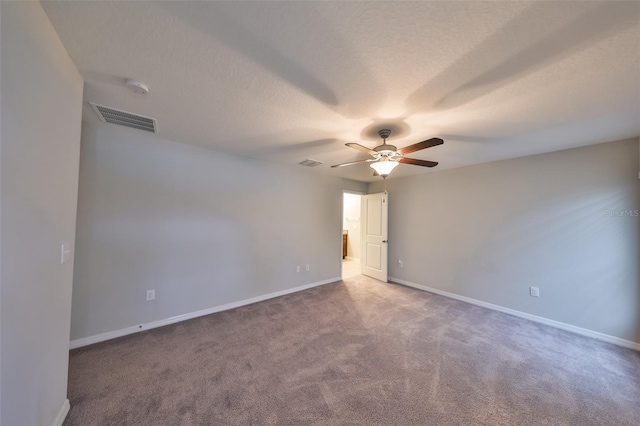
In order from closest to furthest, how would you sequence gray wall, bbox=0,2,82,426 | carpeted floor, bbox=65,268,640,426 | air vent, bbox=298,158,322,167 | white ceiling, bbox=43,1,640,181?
gray wall, bbox=0,2,82,426, white ceiling, bbox=43,1,640,181, carpeted floor, bbox=65,268,640,426, air vent, bbox=298,158,322,167

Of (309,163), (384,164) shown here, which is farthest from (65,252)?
(309,163)

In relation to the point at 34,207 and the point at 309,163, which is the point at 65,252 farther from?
the point at 309,163

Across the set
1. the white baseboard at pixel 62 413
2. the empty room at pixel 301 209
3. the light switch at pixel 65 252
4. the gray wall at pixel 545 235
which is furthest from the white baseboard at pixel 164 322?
the gray wall at pixel 545 235

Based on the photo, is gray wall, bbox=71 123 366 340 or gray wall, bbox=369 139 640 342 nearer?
gray wall, bbox=71 123 366 340

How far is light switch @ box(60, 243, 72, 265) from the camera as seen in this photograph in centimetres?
137

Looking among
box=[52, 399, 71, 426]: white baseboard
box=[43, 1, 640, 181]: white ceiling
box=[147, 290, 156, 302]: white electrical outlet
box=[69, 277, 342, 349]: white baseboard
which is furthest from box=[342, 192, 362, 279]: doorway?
box=[52, 399, 71, 426]: white baseboard

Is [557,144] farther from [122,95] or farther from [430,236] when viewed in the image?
[122,95]

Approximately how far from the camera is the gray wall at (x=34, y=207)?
2.94 ft

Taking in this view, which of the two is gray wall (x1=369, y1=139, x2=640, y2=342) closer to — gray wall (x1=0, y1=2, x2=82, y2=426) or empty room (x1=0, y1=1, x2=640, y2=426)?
empty room (x1=0, y1=1, x2=640, y2=426)

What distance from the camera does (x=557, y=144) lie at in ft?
8.82

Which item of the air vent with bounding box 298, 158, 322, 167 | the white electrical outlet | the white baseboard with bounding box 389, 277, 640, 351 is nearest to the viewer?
the white baseboard with bounding box 389, 277, 640, 351

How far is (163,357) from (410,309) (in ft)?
10.2

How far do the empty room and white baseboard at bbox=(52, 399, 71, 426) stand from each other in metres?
0.02

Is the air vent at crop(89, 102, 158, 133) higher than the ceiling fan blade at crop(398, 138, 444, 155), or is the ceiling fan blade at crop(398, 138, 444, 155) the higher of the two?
the air vent at crop(89, 102, 158, 133)
